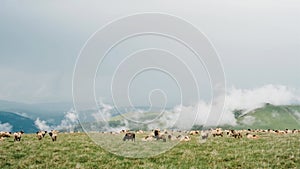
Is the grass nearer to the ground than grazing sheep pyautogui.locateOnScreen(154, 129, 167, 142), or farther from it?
nearer to the ground

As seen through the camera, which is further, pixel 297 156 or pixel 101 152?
pixel 101 152

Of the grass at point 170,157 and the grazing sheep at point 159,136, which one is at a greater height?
the grazing sheep at point 159,136

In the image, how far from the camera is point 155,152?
22.8 m

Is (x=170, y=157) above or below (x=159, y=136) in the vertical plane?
below

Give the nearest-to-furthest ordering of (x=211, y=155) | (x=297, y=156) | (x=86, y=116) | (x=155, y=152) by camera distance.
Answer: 1. (x=297, y=156)
2. (x=211, y=155)
3. (x=155, y=152)
4. (x=86, y=116)

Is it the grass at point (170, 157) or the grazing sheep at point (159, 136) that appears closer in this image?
the grass at point (170, 157)

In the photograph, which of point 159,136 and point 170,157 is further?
point 159,136

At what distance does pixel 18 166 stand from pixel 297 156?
14.7 meters

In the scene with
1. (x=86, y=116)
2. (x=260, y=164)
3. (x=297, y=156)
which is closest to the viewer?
(x=260, y=164)

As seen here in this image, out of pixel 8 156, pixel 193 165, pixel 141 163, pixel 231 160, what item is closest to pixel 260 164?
pixel 231 160

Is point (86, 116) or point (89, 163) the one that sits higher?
point (86, 116)

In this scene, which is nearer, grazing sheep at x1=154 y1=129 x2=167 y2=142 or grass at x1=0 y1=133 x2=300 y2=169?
grass at x1=0 y1=133 x2=300 y2=169

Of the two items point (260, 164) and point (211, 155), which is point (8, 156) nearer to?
point (211, 155)

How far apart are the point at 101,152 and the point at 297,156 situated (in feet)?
37.6
